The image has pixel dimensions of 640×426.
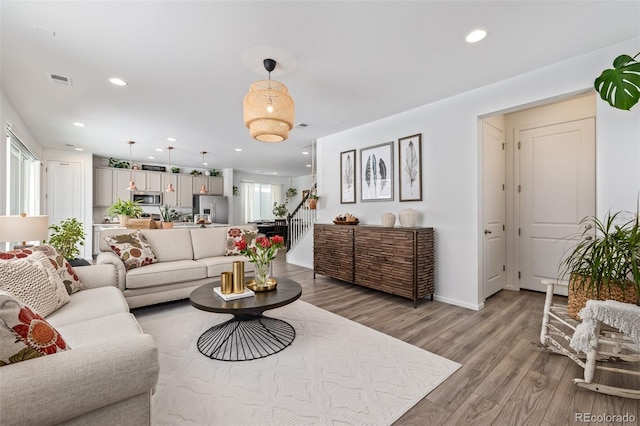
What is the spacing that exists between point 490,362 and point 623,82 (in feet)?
7.40

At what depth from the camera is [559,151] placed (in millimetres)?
3713

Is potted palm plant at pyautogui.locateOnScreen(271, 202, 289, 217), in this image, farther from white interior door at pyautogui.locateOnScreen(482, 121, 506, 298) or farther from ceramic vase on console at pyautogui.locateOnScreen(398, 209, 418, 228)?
white interior door at pyautogui.locateOnScreen(482, 121, 506, 298)

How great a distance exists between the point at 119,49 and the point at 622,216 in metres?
4.57

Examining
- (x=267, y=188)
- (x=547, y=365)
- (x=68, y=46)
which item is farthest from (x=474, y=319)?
(x=267, y=188)

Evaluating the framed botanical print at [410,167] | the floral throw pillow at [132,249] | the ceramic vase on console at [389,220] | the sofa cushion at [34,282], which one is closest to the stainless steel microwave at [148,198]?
the floral throw pillow at [132,249]

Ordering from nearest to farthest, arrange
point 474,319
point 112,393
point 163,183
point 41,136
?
point 112,393 → point 474,319 → point 41,136 → point 163,183

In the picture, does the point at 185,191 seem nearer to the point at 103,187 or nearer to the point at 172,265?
the point at 103,187

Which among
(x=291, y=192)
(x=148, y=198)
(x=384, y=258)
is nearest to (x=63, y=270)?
(x=384, y=258)

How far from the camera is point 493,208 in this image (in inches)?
149

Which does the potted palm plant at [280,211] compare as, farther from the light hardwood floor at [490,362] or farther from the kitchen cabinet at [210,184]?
the light hardwood floor at [490,362]

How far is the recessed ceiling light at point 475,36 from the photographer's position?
2.23m

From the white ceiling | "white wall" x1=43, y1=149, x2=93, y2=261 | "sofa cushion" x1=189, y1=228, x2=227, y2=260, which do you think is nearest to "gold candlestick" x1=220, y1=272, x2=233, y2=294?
"sofa cushion" x1=189, y1=228, x2=227, y2=260

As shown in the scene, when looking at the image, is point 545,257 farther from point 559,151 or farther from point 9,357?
point 9,357

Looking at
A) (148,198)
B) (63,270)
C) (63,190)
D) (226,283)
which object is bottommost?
(226,283)
